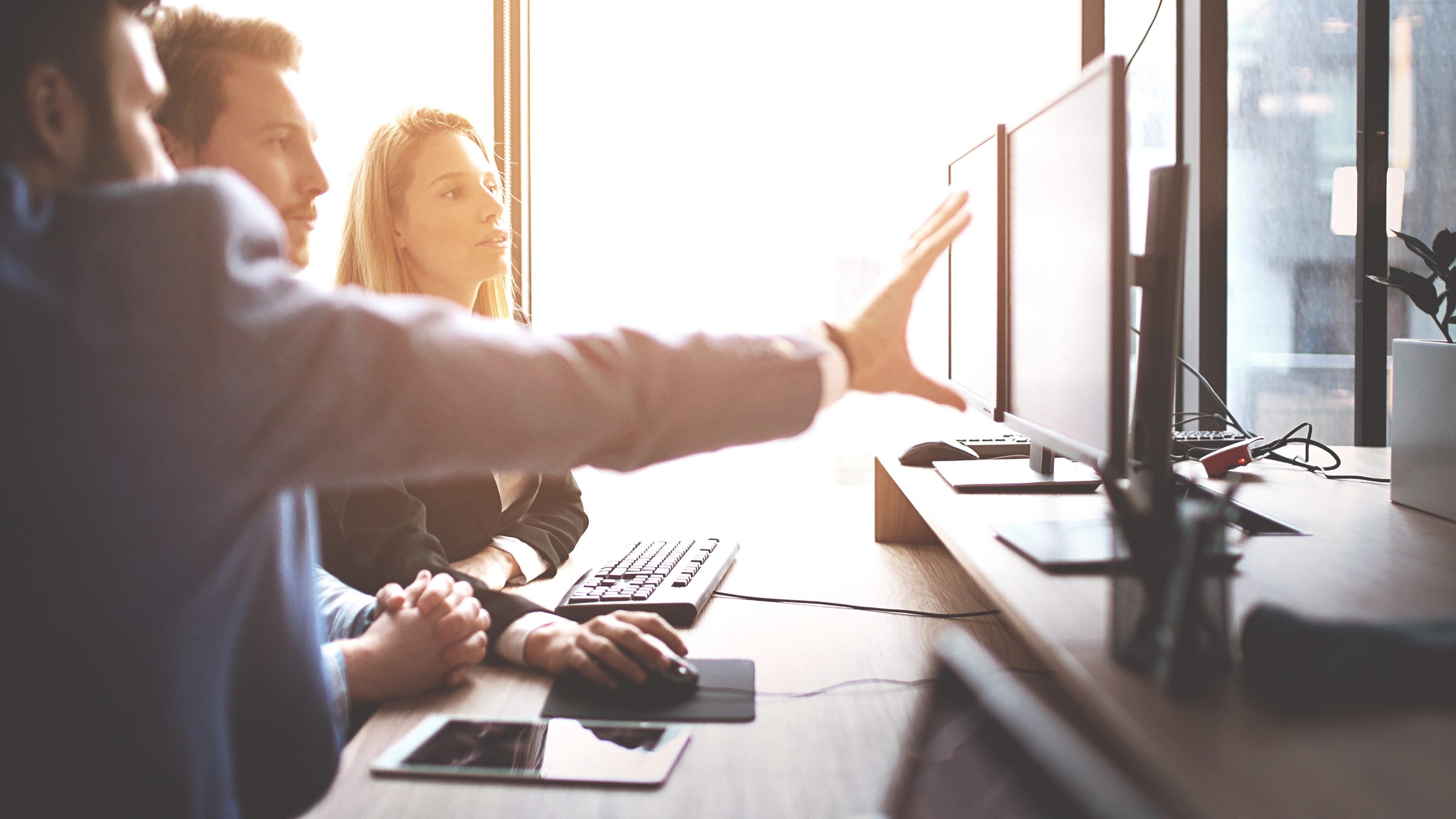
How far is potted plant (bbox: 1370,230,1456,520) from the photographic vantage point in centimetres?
113

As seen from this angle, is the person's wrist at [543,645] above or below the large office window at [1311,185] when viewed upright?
below

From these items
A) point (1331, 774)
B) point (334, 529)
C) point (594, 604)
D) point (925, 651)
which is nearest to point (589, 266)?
point (334, 529)

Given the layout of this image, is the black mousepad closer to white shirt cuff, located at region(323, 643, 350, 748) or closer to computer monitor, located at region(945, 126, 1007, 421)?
white shirt cuff, located at region(323, 643, 350, 748)

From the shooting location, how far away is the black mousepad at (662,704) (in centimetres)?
87

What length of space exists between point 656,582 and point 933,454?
62 cm

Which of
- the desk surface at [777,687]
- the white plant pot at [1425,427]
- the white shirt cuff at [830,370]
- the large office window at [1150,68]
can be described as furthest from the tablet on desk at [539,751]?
the large office window at [1150,68]

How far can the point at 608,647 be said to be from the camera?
94cm

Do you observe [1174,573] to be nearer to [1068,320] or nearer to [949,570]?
[1068,320]

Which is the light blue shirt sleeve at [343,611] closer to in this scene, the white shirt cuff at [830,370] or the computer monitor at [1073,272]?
the white shirt cuff at [830,370]

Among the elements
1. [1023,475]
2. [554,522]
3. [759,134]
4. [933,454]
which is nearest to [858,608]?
[1023,475]

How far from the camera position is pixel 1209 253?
7.97 ft

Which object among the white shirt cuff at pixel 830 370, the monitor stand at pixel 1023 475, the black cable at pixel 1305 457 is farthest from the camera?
the black cable at pixel 1305 457

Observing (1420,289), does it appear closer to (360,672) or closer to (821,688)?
(821,688)

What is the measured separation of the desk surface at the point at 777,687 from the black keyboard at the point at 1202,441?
44cm
